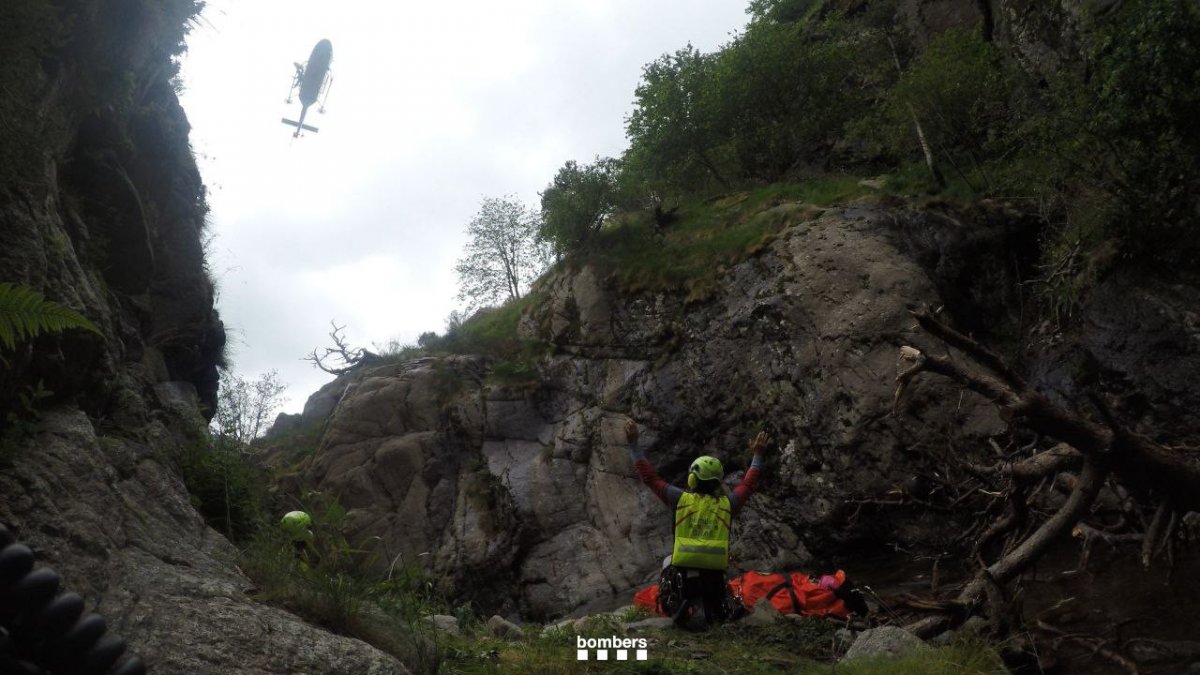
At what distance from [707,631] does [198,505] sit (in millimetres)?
4439

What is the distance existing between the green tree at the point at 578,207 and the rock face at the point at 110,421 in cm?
1216

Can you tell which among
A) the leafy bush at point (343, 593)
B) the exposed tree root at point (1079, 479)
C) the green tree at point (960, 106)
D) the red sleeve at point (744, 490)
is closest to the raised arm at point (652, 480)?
the red sleeve at point (744, 490)

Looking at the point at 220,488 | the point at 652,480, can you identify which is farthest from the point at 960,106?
the point at 220,488

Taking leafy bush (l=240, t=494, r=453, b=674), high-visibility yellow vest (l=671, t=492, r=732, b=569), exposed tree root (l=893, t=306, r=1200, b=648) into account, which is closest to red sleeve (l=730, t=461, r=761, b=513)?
high-visibility yellow vest (l=671, t=492, r=732, b=569)

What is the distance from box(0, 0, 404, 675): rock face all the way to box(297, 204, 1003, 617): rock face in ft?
19.1

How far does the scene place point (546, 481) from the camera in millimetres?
16141

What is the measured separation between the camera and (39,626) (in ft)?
5.90

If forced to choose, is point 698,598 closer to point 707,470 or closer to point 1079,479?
point 707,470

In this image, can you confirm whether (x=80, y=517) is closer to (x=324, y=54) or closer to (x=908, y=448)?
(x=324, y=54)

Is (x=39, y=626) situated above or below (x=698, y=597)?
above

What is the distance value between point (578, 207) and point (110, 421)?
16.0 meters

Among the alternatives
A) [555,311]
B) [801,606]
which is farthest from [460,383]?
[801,606]

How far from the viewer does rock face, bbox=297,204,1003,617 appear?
1204 cm

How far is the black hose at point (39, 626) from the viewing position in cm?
175
